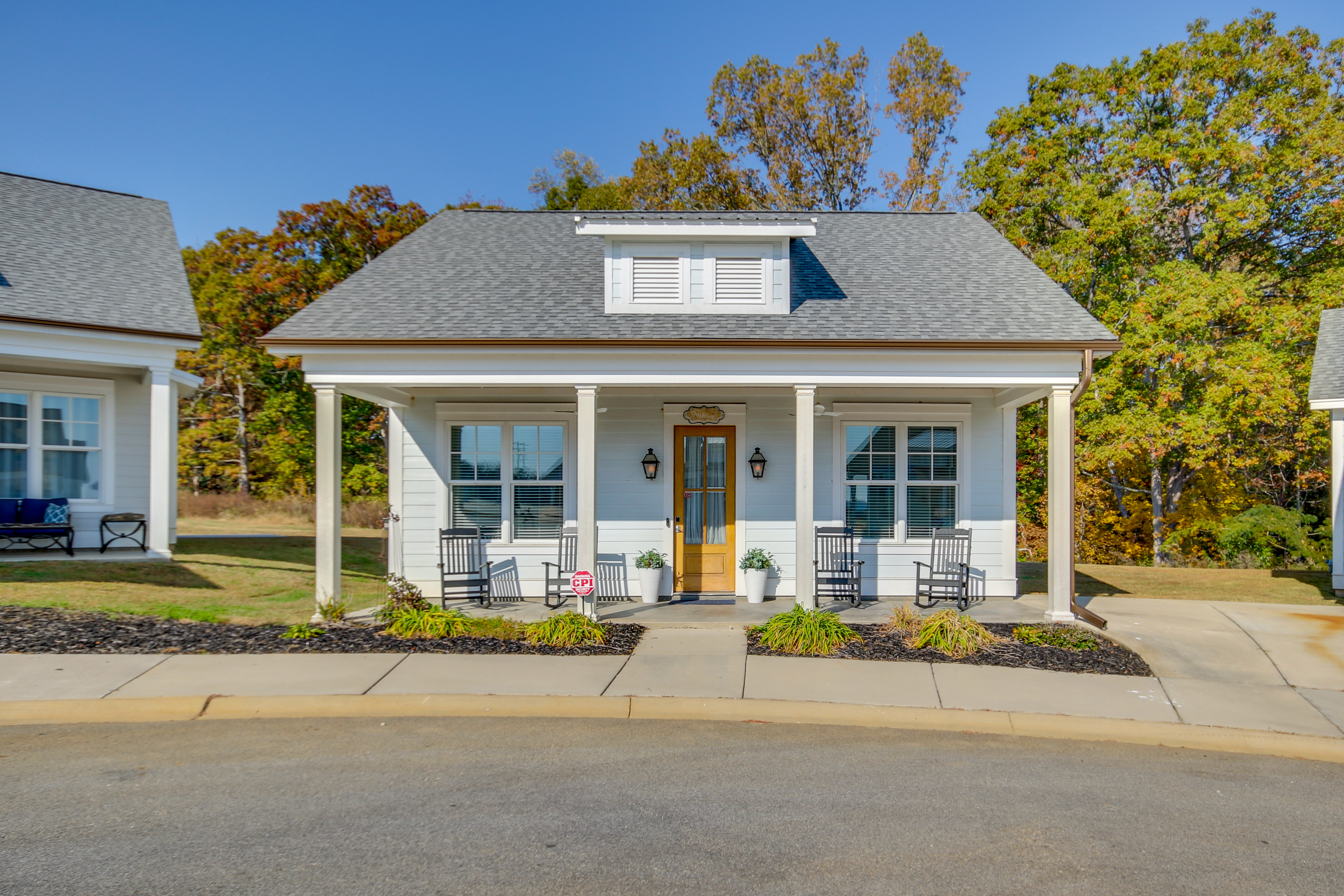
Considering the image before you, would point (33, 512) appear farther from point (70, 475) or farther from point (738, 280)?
point (738, 280)

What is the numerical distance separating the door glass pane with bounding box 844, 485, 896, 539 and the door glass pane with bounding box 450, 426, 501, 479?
4993 mm

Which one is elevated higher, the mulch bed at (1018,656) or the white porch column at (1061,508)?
the white porch column at (1061,508)

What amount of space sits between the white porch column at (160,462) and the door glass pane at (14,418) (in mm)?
2010

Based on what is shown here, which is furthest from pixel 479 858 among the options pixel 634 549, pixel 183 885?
pixel 634 549

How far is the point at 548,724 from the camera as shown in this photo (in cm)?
652

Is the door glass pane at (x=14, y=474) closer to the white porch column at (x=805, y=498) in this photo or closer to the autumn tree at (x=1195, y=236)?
the white porch column at (x=805, y=498)

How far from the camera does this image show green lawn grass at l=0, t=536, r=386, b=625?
9867 millimetres

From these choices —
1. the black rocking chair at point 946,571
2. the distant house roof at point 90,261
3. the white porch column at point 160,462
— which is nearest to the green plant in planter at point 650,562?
the black rocking chair at point 946,571

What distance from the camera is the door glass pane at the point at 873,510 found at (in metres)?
11.6

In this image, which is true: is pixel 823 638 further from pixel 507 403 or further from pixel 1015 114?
pixel 1015 114

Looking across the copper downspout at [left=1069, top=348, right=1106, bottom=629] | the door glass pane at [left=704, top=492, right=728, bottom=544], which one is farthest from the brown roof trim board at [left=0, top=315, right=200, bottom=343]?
the copper downspout at [left=1069, top=348, right=1106, bottom=629]

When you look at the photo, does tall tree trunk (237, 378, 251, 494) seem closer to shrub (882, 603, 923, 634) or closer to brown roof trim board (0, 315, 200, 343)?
brown roof trim board (0, 315, 200, 343)

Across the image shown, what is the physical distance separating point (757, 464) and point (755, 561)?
131 cm

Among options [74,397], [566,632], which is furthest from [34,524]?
[566,632]
